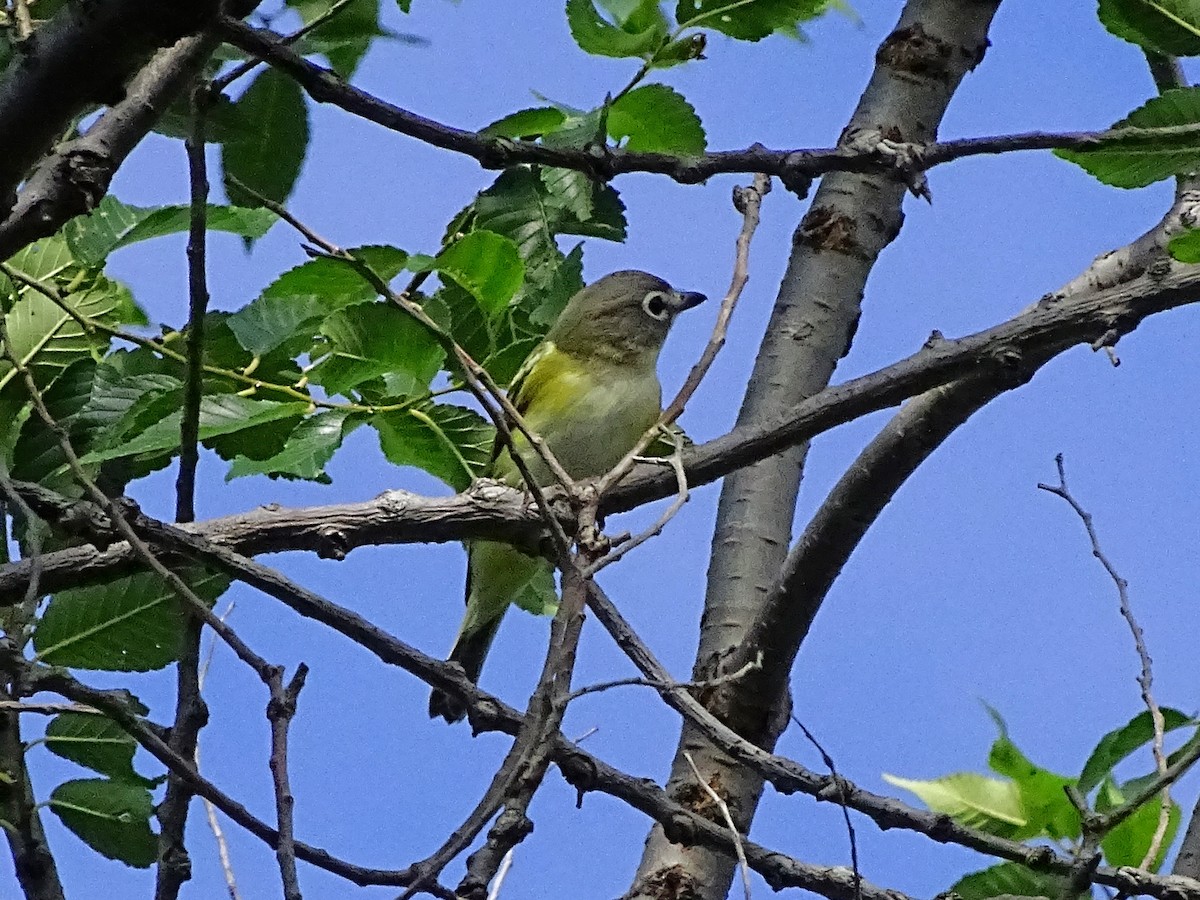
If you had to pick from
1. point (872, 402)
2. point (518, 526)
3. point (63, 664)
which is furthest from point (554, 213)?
point (63, 664)

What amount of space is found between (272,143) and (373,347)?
1.44ft

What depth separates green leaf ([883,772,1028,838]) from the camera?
123 inches

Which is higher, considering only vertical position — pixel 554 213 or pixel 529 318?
pixel 554 213

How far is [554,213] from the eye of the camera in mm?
3508

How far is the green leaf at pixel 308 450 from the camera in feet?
8.98

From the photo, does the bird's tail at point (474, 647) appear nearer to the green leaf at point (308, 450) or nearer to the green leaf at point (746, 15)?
the green leaf at point (308, 450)

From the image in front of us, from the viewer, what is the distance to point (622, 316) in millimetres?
6219

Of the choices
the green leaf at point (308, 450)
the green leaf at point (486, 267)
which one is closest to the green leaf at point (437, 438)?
the green leaf at point (308, 450)

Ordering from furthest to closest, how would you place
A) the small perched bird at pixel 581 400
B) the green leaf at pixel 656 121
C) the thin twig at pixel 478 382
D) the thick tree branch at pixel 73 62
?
the small perched bird at pixel 581 400 → the green leaf at pixel 656 121 → the thin twig at pixel 478 382 → the thick tree branch at pixel 73 62

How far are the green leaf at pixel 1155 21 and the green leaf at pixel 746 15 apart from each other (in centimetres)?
58

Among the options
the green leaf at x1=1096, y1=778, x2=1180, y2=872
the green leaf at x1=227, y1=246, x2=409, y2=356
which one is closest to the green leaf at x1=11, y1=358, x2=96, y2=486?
the green leaf at x1=227, y1=246, x2=409, y2=356

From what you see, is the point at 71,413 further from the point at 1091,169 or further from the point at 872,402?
the point at 1091,169

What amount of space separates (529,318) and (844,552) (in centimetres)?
91

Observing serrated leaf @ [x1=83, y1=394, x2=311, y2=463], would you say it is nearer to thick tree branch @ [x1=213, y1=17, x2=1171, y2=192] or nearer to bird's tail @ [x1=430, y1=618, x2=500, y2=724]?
thick tree branch @ [x1=213, y1=17, x2=1171, y2=192]
